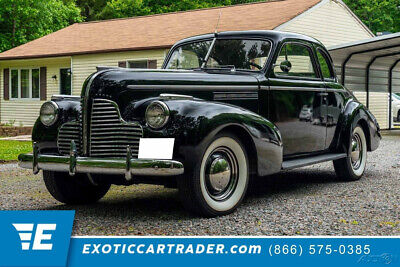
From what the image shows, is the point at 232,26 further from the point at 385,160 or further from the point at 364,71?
the point at 385,160

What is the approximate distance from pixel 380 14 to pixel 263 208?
35.3 meters

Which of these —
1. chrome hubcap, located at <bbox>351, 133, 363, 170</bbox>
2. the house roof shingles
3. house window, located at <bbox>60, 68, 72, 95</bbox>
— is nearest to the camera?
chrome hubcap, located at <bbox>351, 133, 363, 170</bbox>

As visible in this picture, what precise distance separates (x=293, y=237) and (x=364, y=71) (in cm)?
1648

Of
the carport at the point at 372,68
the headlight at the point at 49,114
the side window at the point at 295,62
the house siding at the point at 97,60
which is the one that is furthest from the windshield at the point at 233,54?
the house siding at the point at 97,60

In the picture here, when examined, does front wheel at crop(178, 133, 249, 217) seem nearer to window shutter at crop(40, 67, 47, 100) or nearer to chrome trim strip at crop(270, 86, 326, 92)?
chrome trim strip at crop(270, 86, 326, 92)

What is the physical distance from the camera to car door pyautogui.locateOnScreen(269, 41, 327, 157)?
6.25m

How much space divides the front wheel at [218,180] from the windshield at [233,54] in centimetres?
132

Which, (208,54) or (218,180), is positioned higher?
(208,54)

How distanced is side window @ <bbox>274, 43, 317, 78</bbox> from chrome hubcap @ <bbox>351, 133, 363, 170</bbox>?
46.6 inches

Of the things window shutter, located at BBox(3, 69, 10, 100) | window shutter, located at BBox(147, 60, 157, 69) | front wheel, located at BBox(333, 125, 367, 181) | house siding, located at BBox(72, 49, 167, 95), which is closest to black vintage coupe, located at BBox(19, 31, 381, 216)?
front wheel, located at BBox(333, 125, 367, 181)

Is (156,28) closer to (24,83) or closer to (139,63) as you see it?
(139,63)

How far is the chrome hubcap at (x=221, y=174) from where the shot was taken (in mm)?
5031

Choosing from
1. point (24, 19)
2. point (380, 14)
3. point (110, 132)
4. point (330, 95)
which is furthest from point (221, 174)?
point (380, 14)

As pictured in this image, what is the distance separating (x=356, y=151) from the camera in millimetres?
7742
